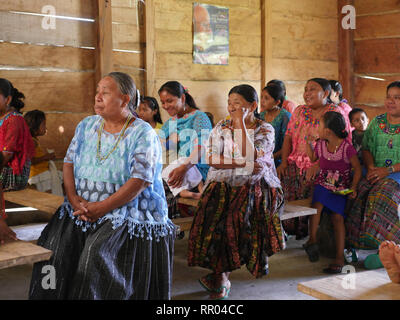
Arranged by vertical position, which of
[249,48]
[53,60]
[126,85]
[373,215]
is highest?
[249,48]

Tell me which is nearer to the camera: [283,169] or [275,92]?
[283,169]

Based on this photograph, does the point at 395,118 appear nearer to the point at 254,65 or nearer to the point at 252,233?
the point at 252,233

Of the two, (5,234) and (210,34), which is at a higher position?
(210,34)

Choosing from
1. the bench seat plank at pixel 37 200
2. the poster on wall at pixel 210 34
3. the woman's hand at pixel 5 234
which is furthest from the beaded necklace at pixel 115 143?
the poster on wall at pixel 210 34

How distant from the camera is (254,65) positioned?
694 cm

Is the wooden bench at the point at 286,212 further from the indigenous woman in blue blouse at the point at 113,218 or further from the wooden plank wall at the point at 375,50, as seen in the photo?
the wooden plank wall at the point at 375,50

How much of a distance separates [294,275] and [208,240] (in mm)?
952

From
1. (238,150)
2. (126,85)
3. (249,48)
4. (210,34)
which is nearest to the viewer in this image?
(126,85)

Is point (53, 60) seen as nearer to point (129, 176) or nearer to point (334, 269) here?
point (129, 176)

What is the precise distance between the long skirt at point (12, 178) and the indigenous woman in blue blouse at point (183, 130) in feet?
4.25

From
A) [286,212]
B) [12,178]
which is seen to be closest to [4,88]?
[12,178]

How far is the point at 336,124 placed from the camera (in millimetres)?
4371

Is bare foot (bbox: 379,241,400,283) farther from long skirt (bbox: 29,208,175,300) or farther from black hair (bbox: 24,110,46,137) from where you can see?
black hair (bbox: 24,110,46,137)

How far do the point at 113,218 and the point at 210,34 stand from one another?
4275 millimetres
